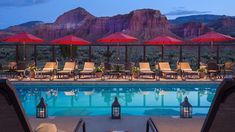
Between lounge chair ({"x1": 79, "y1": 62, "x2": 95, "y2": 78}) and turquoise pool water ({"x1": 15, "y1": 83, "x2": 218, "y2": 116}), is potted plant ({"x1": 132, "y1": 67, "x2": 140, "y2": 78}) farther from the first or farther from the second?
lounge chair ({"x1": 79, "y1": 62, "x2": 95, "y2": 78})

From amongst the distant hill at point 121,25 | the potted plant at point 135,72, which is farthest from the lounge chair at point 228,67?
the distant hill at point 121,25

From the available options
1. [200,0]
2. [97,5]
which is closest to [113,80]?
[200,0]

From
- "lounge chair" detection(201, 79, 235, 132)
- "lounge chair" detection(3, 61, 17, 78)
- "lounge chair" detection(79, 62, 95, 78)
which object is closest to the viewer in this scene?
"lounge chair" detection(201, 79, 235, 132)

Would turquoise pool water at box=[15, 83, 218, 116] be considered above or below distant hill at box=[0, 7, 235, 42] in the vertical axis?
below

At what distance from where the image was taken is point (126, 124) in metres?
6.72

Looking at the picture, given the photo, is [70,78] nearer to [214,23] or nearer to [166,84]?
[166,84]

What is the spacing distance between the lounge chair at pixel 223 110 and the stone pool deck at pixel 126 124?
6.95 feet

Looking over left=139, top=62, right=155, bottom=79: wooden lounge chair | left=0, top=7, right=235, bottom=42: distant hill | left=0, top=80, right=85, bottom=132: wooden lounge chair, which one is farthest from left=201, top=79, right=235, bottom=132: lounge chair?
left=0, top=7, right=235, bottom=42: distant hill

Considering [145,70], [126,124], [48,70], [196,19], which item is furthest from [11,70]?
[196,19]

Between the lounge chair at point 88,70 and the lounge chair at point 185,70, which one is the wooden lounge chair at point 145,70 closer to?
the lounge chair at point 185,70

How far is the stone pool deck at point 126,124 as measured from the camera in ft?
18.2

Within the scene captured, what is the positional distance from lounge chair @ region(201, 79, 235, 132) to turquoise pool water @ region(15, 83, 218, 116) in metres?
6.03

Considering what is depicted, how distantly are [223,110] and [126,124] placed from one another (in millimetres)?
3676

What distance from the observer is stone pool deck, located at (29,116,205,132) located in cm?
556
